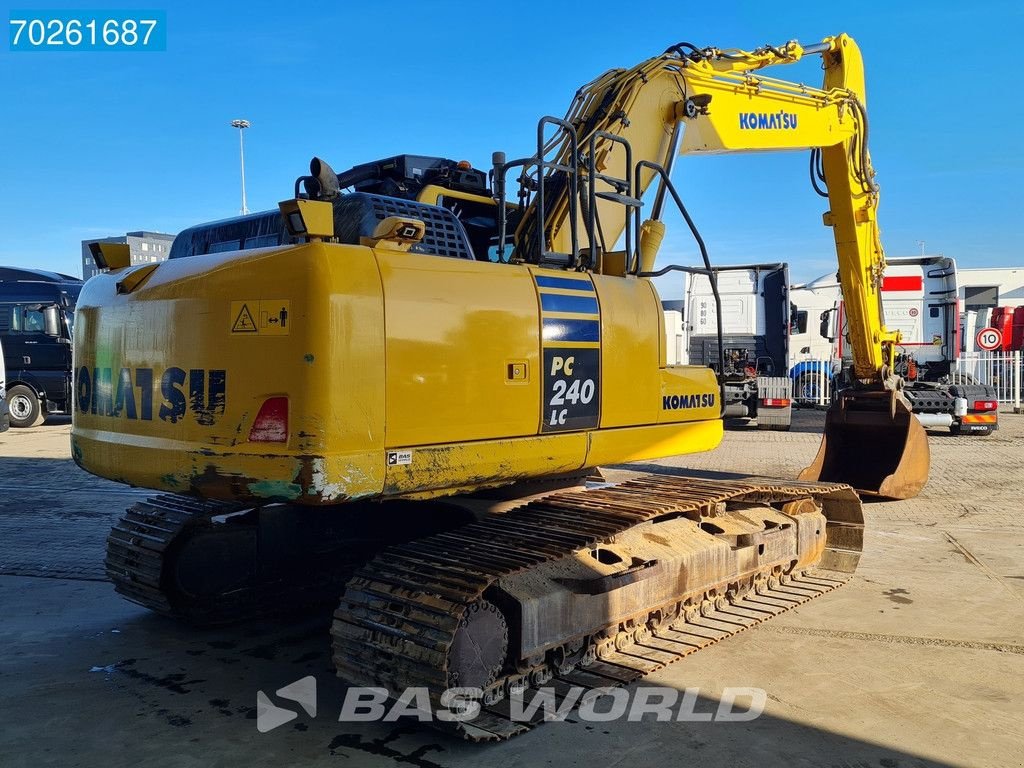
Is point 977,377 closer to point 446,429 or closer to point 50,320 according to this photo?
point 50,320

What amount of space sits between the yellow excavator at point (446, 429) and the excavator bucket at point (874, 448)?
116 inches

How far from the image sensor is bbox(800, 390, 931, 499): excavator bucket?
930 centimetres

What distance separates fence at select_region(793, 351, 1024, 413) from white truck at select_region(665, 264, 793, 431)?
10.8ft

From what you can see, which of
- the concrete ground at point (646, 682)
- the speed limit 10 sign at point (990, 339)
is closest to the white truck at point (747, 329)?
the speed limit 10 sign at point (990, 339)

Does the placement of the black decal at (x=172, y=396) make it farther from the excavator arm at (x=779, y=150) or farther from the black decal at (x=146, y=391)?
the excavator arm at (x=779, y=150)

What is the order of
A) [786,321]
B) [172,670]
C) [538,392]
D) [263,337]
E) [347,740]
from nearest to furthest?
[263,337]
[347,740]
[538,392]
[172,670]
[786,321]

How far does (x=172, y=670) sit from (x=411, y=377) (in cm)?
229

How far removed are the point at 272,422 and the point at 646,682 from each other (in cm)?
233

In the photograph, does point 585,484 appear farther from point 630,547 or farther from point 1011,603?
point 1011,603

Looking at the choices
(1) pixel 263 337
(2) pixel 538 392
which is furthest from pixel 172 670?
(2) pixel 538 392

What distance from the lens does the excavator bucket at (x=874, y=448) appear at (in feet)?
30.5

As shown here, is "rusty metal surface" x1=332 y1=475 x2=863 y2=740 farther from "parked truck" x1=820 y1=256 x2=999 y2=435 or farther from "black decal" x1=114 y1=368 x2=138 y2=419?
"parked truck" x1=820 y1=256 x2=999 y2=435

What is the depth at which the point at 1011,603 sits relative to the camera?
5809mm

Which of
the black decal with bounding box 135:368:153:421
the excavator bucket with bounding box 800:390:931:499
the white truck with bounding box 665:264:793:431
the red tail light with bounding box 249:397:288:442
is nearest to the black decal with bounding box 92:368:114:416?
the black decal with bounding box 135:368:153:421
